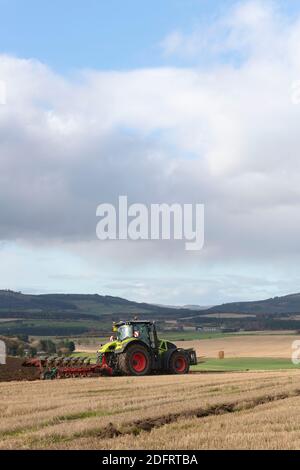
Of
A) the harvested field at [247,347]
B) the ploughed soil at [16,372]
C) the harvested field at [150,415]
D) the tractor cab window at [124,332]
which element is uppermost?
the tractor cab window at [124,332]

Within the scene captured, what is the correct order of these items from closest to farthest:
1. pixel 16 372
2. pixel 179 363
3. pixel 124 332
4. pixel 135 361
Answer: pixel 135 361 → pixel 16 372 → pixel 124 332 → pixel 179 363

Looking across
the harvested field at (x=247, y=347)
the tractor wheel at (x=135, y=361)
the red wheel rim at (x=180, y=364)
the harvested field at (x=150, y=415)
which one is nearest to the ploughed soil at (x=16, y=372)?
the tractor wheel at (x=135, y=361)

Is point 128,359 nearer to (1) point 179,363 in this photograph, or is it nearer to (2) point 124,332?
(2) point 124,332

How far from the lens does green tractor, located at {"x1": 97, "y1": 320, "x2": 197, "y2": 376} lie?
30922 mm

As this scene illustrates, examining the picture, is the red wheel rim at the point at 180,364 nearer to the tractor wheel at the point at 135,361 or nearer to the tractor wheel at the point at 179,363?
the tractor wheel at the point at 179,363

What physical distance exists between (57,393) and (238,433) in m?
10.5

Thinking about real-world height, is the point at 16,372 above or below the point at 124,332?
below

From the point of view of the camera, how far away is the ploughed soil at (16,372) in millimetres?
30286

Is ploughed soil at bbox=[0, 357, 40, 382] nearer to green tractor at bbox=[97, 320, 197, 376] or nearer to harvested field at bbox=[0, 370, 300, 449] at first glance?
green tractor at bbox=[97, 320, 197, 376]

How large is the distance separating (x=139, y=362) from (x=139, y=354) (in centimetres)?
39

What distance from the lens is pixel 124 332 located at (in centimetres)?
3219

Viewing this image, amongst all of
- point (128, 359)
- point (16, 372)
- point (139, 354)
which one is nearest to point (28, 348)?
point (16, 372)

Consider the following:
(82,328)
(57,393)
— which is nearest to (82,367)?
(57,393)

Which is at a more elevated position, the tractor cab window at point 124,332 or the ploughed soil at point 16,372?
the tractor cab window at point 124,332
